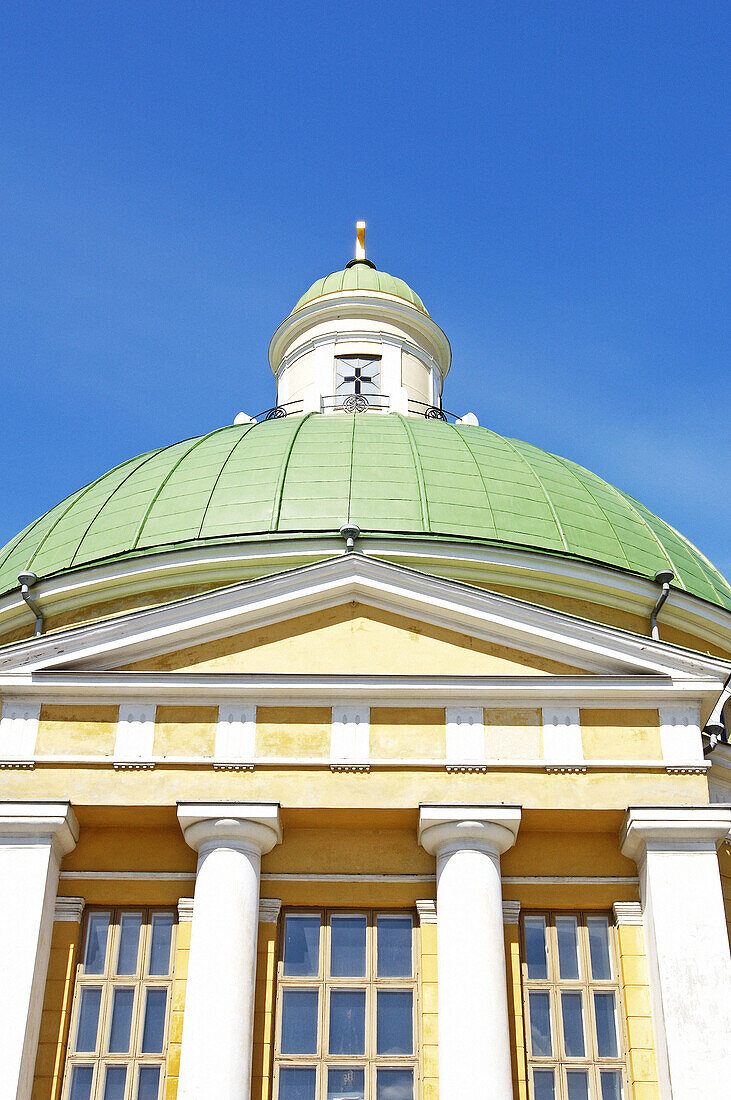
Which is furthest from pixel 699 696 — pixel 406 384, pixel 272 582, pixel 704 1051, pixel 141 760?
pixel 406 384

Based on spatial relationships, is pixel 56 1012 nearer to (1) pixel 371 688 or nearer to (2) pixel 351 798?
(2) pixel 351 798

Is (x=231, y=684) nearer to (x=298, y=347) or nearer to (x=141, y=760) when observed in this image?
(x=141, y=760)

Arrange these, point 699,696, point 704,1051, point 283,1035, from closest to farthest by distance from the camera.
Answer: point 704,1051 → point 283,1035 → point 699,696

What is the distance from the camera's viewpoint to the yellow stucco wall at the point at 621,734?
1380 cm

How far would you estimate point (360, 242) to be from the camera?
31.9m

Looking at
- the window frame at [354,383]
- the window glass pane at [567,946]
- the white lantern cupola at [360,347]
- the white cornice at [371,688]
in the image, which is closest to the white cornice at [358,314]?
the white lantern cupola at [360,347]

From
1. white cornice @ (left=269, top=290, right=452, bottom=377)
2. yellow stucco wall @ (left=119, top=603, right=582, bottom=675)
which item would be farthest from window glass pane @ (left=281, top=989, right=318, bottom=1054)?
white cornice @ (left=269, top=290, right=452, bottom=377)

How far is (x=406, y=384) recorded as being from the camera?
27688 millimetres

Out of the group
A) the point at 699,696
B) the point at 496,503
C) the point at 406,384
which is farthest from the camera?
the point at 406,384

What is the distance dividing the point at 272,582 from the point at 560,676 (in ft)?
10.3

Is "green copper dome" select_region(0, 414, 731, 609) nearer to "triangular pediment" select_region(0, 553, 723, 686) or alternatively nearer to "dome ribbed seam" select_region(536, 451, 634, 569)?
"dome ribbed seam" select_region(536, 451, 634, 569)

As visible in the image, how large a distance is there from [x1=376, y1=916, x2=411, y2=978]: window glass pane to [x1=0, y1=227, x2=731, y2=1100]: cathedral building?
2 cm

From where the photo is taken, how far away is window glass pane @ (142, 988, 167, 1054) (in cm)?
1312

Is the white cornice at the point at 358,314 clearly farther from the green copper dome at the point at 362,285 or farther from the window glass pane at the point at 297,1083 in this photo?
the window glass pane at the point at 297,1083
